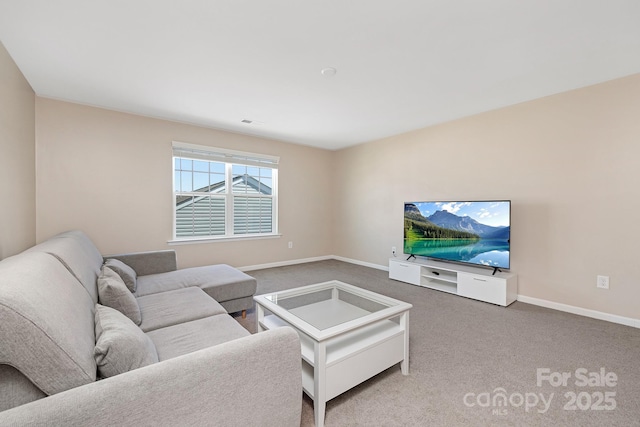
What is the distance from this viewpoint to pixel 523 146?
3199mm

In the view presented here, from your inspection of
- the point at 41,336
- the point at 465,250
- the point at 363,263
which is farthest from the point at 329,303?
the point at 363,263

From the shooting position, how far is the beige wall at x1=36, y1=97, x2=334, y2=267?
10.3ft

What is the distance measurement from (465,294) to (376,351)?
220cm

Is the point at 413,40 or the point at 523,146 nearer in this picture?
the point at 413,40

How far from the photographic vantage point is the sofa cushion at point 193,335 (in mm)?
1437

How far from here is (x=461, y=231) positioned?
11.7 feet

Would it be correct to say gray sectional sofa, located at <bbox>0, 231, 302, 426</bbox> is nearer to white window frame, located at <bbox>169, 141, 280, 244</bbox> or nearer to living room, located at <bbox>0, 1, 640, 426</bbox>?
living room, located at <bbox>0, 1, 640, 426</bbox>

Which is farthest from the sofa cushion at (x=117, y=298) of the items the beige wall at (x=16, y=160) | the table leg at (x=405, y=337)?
the table leg at (x=405, y=337)

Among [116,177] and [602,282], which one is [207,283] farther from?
[602,282]

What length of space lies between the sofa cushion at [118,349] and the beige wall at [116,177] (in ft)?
9.43

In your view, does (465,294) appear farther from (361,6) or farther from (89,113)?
(89,113)

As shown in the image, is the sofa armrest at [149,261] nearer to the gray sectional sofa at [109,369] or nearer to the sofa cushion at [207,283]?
the sofa cushion at [207,283]

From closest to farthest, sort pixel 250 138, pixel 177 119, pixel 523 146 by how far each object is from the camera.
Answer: pixel 523 146
pixel 177 119
pixel 250 138

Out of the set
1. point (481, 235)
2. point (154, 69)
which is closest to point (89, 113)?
point (154, 69)
